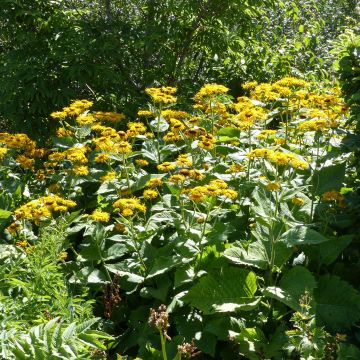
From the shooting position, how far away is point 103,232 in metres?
3.23

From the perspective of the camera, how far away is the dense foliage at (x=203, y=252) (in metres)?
2.67

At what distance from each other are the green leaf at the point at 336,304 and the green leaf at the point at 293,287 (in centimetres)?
16

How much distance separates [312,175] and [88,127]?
1438mm

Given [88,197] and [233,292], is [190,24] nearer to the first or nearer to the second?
[88,197]

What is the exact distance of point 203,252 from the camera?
10.2ft

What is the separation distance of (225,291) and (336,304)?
51 centimetres

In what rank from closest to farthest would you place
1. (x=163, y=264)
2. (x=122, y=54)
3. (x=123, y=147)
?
(x=163, y=264) → (x=123, y=147) → (x=122, y=54)

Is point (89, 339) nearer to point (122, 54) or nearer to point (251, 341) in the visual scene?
point (251, 341)

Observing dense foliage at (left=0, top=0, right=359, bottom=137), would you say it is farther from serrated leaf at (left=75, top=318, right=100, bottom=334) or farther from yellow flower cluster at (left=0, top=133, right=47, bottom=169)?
serrated leaf at (left=75, top=318, right=100, bottom=334)

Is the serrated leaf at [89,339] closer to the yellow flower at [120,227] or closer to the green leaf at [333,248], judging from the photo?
the yellow flower at [120,227]

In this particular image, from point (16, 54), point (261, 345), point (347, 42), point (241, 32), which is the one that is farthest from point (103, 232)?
point (241, 32)

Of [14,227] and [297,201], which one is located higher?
[297,201]

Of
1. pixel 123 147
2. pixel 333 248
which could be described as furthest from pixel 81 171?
A: pixel 333 248

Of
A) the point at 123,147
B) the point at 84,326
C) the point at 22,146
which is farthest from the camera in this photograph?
the point at 22,146
